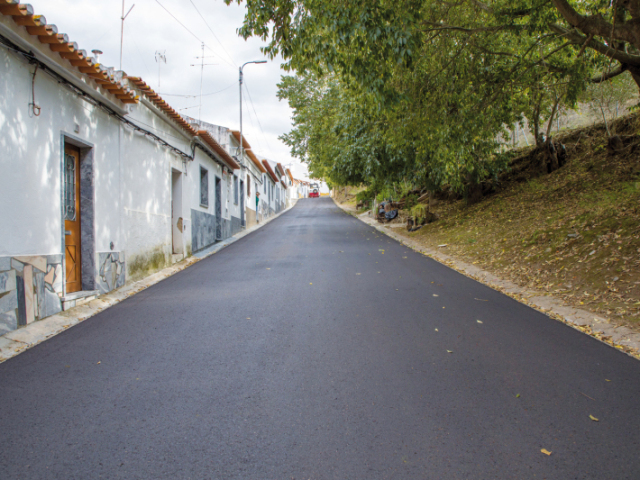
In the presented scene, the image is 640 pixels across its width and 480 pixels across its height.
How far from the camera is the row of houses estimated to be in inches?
185

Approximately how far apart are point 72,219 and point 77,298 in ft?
4.27

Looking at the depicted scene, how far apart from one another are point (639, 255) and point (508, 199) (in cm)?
854

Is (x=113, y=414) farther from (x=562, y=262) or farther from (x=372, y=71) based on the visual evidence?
(x=562, y=262)

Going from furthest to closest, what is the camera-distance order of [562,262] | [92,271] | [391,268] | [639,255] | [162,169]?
1. [162,169]
2. [391,268]
3. [562,262]
4. [92,271]
5. [639,255]

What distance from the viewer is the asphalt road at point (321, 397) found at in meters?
2.27

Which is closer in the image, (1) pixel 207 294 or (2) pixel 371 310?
(2) pixel 371 310

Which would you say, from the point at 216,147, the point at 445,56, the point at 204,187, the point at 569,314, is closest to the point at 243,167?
the point at 216,147

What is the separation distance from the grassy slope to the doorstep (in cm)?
700

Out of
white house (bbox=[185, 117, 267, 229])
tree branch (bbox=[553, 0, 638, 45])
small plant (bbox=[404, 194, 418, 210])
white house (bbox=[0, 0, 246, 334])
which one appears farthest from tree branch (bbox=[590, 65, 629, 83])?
white house (bbox=[185, 117, 267, 229])

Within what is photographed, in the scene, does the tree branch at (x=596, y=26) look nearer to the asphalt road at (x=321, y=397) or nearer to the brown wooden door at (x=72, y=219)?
the asphalt road at (x=321, y=397)

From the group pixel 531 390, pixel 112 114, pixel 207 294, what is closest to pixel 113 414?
pixel 531 390

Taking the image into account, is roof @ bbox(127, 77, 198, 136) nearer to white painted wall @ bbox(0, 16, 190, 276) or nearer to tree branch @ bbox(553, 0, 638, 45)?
white painted wall @ bbox(0, 16, 190, 276)

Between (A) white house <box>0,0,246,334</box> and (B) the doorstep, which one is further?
(B) the doorstep

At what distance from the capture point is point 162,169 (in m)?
9.73
